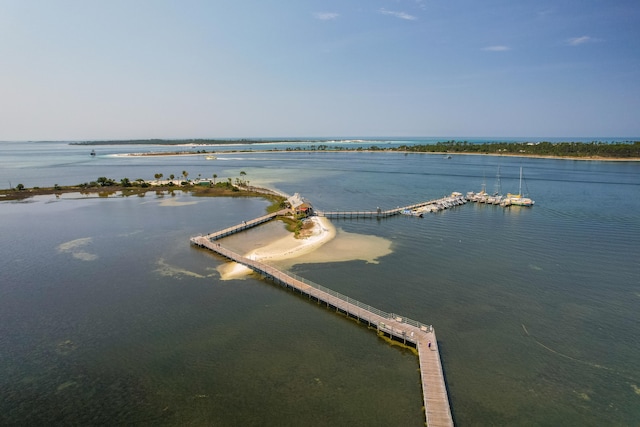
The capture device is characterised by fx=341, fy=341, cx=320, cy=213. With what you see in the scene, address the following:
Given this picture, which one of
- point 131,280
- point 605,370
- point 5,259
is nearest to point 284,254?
point 131,280

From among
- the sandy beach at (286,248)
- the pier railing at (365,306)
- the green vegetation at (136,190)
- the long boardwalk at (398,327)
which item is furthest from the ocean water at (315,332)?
the green vegetation at (136,190)

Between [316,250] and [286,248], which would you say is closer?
[316,250]

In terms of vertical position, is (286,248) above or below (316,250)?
above

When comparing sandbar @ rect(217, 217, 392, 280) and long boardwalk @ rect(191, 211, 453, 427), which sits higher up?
sandbar @ rect(217, 217, 392, 280)

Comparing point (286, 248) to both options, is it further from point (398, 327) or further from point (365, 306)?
point (398, 327)

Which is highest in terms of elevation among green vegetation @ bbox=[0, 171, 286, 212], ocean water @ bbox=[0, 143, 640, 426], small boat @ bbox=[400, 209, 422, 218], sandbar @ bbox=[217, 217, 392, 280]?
green vegetation @ bbox=[0, 171, 286, 212]

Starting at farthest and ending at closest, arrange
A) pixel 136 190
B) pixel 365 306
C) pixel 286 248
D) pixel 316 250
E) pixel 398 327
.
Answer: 1. pixel 136 190
2. pixel 286 248
3. pixel 316 250
4. pixel 365 306
5. pixel 398 327

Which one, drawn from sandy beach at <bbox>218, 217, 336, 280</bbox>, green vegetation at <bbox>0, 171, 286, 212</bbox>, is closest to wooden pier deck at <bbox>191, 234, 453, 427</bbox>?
sandy beach at <bbox>218, 217, 336, 280</bbox>

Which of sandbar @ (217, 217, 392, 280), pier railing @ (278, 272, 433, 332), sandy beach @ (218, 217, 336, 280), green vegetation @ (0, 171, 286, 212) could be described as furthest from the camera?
green vegetation @ (0, 171, 286, 212)

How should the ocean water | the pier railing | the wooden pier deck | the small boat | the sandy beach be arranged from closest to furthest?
1. the wooden pier deck
2. the ocean water
3. the pier railing
4. the sandy beach
5. the small boat

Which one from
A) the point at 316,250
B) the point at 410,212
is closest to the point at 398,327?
the point at 316,250

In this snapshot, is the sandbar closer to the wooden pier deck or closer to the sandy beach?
the sandy beach
